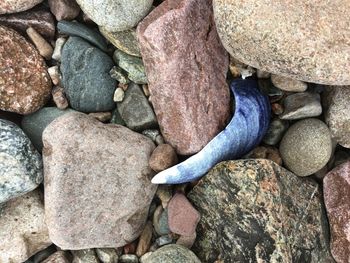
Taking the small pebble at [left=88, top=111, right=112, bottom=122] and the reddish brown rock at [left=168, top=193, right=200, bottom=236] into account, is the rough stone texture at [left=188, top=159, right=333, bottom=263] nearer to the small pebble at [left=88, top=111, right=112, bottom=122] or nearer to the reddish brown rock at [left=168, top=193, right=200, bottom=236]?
the reddish brown rock at [left=168, top=193, right=200, bottom=236]

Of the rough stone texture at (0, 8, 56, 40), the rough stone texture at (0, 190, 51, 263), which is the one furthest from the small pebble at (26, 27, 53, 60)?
the rough stone texture at (0, 190, 51, 263)

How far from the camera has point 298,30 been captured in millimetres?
2285

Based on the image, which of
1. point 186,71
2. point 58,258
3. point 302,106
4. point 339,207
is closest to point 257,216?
point 339,207

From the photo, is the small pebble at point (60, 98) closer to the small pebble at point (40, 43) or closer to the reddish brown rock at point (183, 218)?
the small pebble at point (40, 43)

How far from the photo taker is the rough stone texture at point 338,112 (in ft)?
8.93

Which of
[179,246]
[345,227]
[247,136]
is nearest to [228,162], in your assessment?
[247,136]

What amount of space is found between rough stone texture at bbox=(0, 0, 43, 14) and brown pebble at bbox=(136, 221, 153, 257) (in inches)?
55.0

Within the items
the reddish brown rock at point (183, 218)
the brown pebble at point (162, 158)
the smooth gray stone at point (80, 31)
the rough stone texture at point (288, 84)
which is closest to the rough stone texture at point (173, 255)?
the reddish brown rock at point (183, 218)

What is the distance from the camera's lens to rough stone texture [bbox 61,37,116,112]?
9.15 feet

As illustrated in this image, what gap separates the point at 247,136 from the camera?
278 cm

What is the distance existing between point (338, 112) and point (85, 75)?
142 centimetres

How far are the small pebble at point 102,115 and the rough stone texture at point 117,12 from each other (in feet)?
1.64

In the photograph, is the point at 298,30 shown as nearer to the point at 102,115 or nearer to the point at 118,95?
the point at 118,95

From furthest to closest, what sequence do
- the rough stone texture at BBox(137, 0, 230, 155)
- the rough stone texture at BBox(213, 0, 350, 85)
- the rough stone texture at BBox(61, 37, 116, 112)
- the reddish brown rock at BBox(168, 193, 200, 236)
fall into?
the rough stone texture at BBox(61, 37, 116, 112) < the reddish brown rock at BBox(168, 193, 200, 236) < the rough stone texture at BBox(137, 0, 230, 155) < the rough stone texture at BBox(213, 0, 350, 85)
